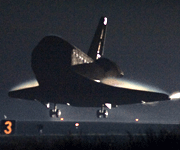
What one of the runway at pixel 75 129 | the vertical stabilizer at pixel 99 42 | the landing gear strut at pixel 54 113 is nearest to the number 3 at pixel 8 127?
the runway at pixel 75 129

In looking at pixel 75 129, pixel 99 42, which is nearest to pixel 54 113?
pixel 75 129

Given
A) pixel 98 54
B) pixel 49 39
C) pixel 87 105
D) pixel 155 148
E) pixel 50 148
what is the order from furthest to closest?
1. pixel 98 54
2. pixel 87 105
3. pixel 49 39
4. pixel 50 148
5. pixel 155 148

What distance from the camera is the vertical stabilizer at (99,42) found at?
57166 mm

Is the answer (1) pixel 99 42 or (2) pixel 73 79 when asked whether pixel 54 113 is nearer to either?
(2) pixel 73 79

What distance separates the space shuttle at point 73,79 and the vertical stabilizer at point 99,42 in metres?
14.0

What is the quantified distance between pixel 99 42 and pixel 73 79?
873 inches

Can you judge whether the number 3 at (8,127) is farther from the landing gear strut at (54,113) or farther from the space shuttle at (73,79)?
the landing gear strut at (54,113)

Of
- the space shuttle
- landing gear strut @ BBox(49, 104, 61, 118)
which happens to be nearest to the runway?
landing gear strut @ BBox(49, 104, 61, 118)

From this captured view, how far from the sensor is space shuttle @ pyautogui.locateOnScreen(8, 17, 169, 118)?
34.4 meters

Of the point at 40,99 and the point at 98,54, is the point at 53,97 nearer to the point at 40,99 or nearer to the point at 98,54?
the point at 40,99

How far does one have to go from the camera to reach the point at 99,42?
58.5 meters

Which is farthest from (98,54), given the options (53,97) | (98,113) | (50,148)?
(50,148)

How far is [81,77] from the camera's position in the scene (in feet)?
123

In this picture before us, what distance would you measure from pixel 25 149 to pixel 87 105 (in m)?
33.4
